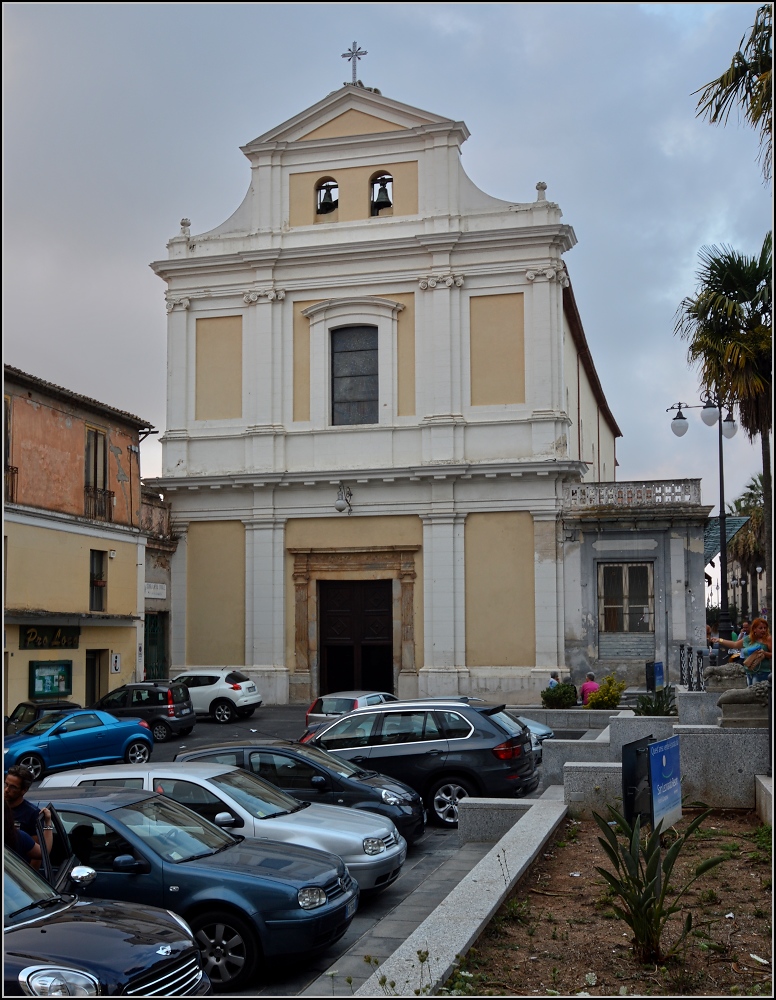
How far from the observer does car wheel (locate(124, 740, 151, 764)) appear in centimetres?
2172

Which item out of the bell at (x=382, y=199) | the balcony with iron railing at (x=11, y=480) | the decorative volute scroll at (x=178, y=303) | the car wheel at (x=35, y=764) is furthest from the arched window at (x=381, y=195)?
the car wheel at (x=35, y=764)

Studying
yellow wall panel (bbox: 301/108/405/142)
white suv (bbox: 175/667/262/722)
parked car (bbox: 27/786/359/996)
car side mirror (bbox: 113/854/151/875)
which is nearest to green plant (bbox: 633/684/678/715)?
parked car (bbox: 27/786/359/996)

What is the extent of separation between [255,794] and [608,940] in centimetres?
453

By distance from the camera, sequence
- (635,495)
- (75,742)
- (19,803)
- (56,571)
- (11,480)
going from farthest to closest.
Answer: (635,495) → (56,571) → (11,480) → (75,742) → (19,803)

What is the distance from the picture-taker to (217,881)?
344 inches

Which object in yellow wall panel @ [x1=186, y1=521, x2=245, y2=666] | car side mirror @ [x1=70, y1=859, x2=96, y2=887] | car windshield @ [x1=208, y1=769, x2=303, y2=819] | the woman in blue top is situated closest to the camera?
car side mirror @ [x1=70, y1=859, x2=96, y2=887]

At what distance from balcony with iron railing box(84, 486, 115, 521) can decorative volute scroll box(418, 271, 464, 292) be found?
1145cm

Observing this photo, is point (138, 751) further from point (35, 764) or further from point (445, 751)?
point (445, 751)

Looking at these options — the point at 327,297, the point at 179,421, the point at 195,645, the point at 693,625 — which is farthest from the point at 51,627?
the point at 693,625

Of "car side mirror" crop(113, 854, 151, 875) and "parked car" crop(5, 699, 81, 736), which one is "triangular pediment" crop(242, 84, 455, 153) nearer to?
"parked car" crop(5, 699, 81, 736)

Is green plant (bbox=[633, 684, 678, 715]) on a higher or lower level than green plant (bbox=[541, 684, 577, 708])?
higher

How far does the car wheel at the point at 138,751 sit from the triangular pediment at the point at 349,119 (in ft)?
70.7

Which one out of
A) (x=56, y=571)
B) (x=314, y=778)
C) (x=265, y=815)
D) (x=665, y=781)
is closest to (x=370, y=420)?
(x=56, y=571)

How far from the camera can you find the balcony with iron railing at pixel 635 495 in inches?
1289
